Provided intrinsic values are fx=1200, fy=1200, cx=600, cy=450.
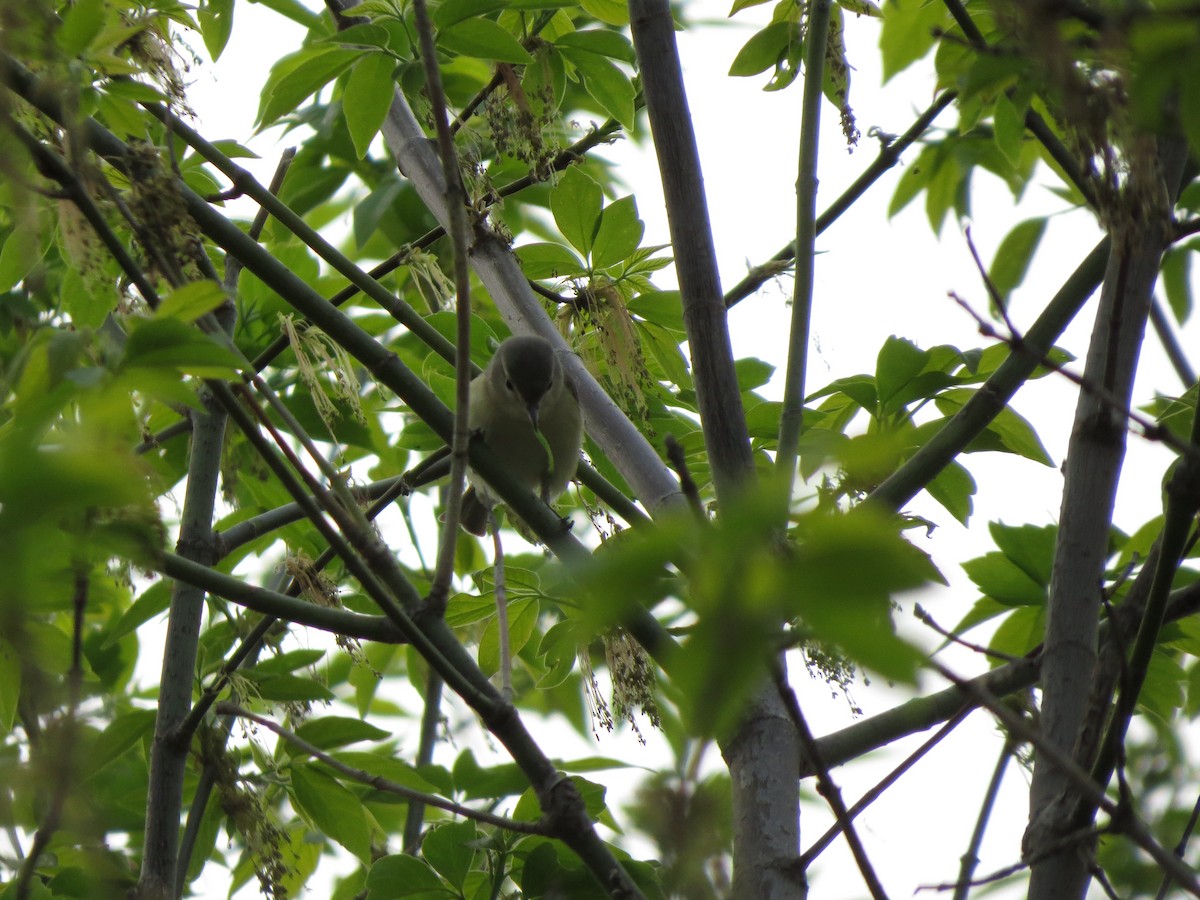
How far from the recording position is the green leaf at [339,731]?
9.71ft

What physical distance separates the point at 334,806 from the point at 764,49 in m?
2.10

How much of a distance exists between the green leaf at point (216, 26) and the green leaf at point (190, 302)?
5.50 feet

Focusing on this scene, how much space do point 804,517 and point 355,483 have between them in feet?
7.05

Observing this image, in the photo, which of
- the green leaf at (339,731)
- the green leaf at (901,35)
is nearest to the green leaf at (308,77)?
the green leaf at (901,35)

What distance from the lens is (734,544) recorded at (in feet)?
3.25

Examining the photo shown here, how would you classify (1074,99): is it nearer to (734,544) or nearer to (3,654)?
(734,544)

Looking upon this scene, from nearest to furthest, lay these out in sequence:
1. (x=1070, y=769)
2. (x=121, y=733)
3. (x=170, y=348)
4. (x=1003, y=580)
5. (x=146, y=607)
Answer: (x=1070, y=769), (x=170, y=348), (x=1003, y=580), (x=121, y=733), (x=146, y=607)

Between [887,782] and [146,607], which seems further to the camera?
[146,607]

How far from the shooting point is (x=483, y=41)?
2.49 meters

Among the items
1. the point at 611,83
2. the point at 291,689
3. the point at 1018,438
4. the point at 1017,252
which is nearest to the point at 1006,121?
the point at 1018,438

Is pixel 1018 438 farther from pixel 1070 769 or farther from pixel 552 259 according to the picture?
pixel 1070 769

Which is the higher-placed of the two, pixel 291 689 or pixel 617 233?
pixel 617 233

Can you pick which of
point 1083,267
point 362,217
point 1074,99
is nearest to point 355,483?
point 362,217

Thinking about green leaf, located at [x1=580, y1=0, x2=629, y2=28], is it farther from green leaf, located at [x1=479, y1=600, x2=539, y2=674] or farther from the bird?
green leaf, located at [x1=479, y1=600, x2=539, y2=674]
